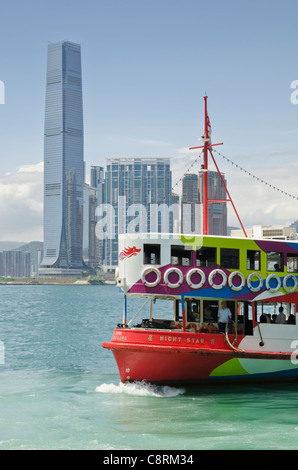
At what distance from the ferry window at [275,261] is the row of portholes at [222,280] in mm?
289

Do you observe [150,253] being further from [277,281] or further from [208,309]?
[277,281]

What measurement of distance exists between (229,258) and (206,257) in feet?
2.14

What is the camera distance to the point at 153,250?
18.0 meters

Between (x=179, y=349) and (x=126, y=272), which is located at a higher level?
(x=126, y=272)

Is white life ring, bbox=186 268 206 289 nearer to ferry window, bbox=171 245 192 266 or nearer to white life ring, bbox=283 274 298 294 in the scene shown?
ferry window, bbox=171 245 192 266

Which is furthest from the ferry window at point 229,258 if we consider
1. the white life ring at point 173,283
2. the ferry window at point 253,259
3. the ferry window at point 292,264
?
the ferry window at point 292,264

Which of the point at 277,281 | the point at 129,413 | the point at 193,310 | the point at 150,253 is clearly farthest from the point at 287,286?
the point at 129,413

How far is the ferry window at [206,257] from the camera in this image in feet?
59.6

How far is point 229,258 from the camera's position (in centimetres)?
1827

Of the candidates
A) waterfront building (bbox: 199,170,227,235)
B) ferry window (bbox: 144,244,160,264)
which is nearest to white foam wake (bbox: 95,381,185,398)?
ferry window (bbox: 144,244,160,264)
